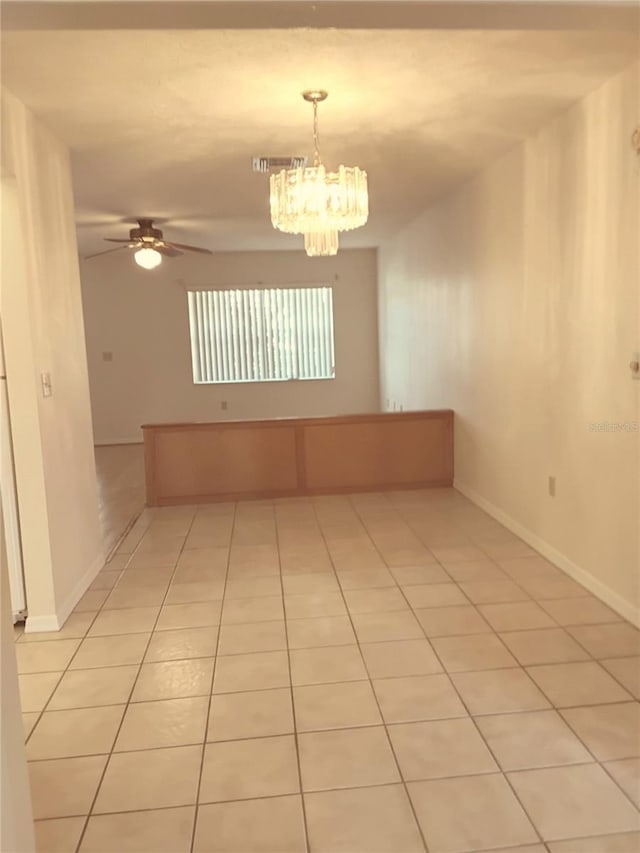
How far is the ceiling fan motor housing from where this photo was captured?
18.7 ft

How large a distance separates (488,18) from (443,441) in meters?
4.16

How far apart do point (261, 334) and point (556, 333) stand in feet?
18.1

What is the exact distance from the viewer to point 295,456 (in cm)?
539

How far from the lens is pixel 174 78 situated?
2707 millimetres

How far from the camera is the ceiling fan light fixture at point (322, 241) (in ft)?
10.3

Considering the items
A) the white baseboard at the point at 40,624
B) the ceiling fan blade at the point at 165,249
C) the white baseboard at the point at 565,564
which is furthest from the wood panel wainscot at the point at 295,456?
the white baseboard at the point at 40,624

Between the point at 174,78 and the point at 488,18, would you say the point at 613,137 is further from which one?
the point at 174,78

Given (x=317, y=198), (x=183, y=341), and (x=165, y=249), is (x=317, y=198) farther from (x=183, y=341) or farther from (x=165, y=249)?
(x=183, y=341)

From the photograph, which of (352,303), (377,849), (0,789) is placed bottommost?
(377,849)

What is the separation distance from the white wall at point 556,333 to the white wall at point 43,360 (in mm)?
2693

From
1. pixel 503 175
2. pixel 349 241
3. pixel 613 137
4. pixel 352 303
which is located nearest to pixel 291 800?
pixel 613 137

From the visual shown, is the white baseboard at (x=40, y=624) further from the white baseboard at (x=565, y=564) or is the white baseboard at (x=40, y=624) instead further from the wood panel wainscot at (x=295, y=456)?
the white baseboard at (x=565, y=564)

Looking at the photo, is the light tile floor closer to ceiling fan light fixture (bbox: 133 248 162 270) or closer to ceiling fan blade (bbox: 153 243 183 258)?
ceiling fan light fixture (bbox: 133 248 162 270)

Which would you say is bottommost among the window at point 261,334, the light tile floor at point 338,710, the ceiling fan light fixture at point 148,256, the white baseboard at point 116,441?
the light tile floor at point 338,710
